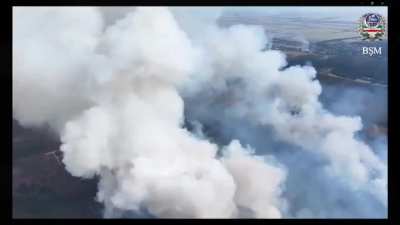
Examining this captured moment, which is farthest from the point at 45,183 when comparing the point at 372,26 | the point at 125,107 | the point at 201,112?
the point at 372,26

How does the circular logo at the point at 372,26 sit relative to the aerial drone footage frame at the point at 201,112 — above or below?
above

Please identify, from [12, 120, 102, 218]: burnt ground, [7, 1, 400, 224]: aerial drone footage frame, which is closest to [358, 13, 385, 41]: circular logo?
[7, 1, 400, 224]: aerial drone footage frame

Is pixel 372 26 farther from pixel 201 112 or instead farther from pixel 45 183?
pixel 45 183

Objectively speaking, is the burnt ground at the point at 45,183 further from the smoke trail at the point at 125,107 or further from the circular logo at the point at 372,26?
the circular logo at the point at 372,26

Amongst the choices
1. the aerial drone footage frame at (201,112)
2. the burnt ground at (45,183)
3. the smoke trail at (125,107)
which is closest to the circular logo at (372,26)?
the aerial drone footage frame at (201,112)

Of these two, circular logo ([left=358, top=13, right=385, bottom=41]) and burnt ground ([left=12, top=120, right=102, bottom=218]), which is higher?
circular logo ([left=358, top=13, right=385, bottom=41])

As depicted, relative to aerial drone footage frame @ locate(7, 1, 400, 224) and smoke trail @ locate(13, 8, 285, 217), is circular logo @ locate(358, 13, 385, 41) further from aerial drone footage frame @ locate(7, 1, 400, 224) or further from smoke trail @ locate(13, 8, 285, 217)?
smoke trail @ locate(13, 8, 285, 217)
